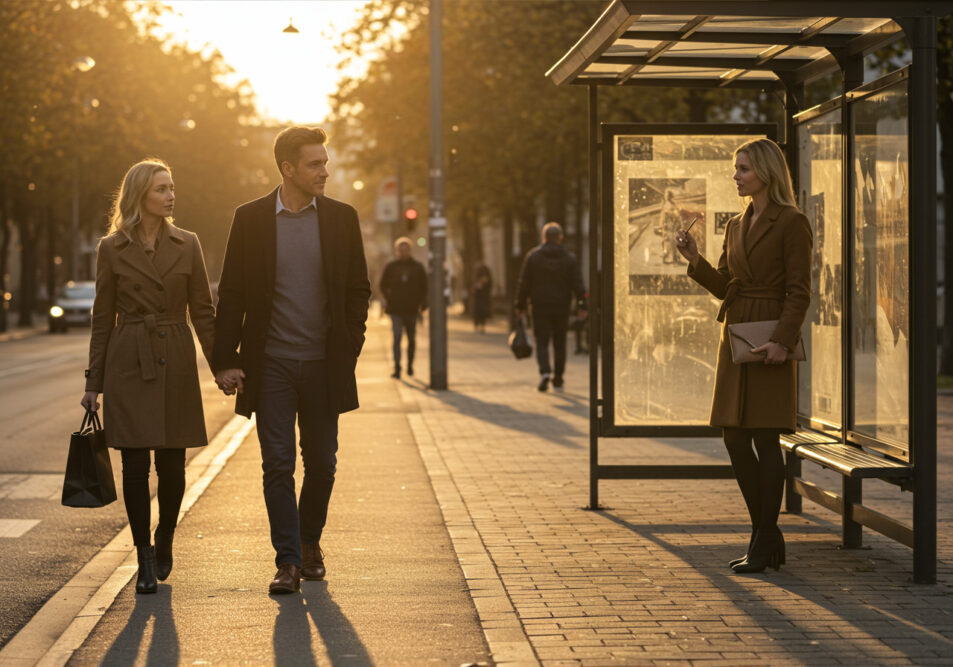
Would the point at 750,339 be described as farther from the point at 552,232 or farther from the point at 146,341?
the point at 552,232

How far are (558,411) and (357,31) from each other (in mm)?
19323

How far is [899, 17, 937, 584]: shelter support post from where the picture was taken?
21.4ft

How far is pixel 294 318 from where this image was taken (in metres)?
6.50

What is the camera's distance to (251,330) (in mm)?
6457

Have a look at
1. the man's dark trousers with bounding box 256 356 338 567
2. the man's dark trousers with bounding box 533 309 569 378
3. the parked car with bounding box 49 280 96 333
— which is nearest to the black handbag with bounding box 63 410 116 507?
the man's dark trousers with bounding box 256 356 338 567

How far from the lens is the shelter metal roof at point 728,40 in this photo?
6.69m

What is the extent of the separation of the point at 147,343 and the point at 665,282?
3682mm

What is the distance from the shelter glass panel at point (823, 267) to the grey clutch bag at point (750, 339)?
968 mm

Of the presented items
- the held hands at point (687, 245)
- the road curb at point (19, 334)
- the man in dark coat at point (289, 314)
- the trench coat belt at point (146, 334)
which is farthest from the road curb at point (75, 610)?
the road curb at point (19, 334)

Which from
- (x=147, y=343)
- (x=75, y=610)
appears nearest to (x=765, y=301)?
(x=147, y=343)

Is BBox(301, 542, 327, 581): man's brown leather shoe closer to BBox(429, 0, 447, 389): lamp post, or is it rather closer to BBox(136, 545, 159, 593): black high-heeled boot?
BBox(136, 545, 159, 593): black high-heeled boot

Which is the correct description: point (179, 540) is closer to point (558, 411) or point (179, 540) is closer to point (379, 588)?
point (379, 588)

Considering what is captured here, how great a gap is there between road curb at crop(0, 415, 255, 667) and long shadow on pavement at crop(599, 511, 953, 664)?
2.49 meters

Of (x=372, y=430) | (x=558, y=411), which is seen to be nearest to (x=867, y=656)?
(x=372, y=430)
